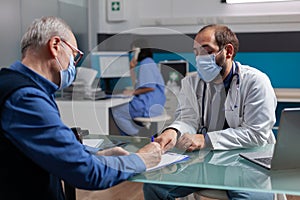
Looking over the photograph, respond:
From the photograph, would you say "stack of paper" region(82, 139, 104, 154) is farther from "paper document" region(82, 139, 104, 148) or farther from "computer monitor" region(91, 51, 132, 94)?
"computer monitor" region(91, 51, 132, 94)

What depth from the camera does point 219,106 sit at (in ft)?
6.09

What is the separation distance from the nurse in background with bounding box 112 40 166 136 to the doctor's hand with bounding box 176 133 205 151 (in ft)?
1.99

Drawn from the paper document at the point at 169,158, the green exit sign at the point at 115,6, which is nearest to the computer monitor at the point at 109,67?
the paper document at the point at 169,158

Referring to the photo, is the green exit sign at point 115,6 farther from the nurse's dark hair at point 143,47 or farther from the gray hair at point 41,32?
the gray hair at point 41,32

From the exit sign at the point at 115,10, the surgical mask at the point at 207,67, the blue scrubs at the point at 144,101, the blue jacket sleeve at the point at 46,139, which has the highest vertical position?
the exit sign at the point at 115,10

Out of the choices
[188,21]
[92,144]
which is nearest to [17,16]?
[188,21]

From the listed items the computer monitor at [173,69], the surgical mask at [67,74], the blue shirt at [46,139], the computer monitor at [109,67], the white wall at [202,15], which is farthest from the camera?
the white wall at [202,15]

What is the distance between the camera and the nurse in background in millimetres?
2762

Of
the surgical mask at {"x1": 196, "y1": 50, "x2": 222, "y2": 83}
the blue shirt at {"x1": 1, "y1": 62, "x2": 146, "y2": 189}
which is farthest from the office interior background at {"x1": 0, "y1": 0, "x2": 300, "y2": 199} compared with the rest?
the blue shirt at {"x1": 1, "y1": 62, "x2": 146, "y2": 189}

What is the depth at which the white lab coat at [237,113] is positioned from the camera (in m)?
1.76

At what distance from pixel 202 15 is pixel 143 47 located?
180 cm

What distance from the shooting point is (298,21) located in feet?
13.5

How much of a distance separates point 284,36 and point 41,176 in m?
3.49

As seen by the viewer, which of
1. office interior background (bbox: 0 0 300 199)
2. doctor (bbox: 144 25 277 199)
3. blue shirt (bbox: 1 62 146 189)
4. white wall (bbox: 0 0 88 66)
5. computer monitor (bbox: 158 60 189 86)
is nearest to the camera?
blue shirt (bbox: 1 62 146 189)
